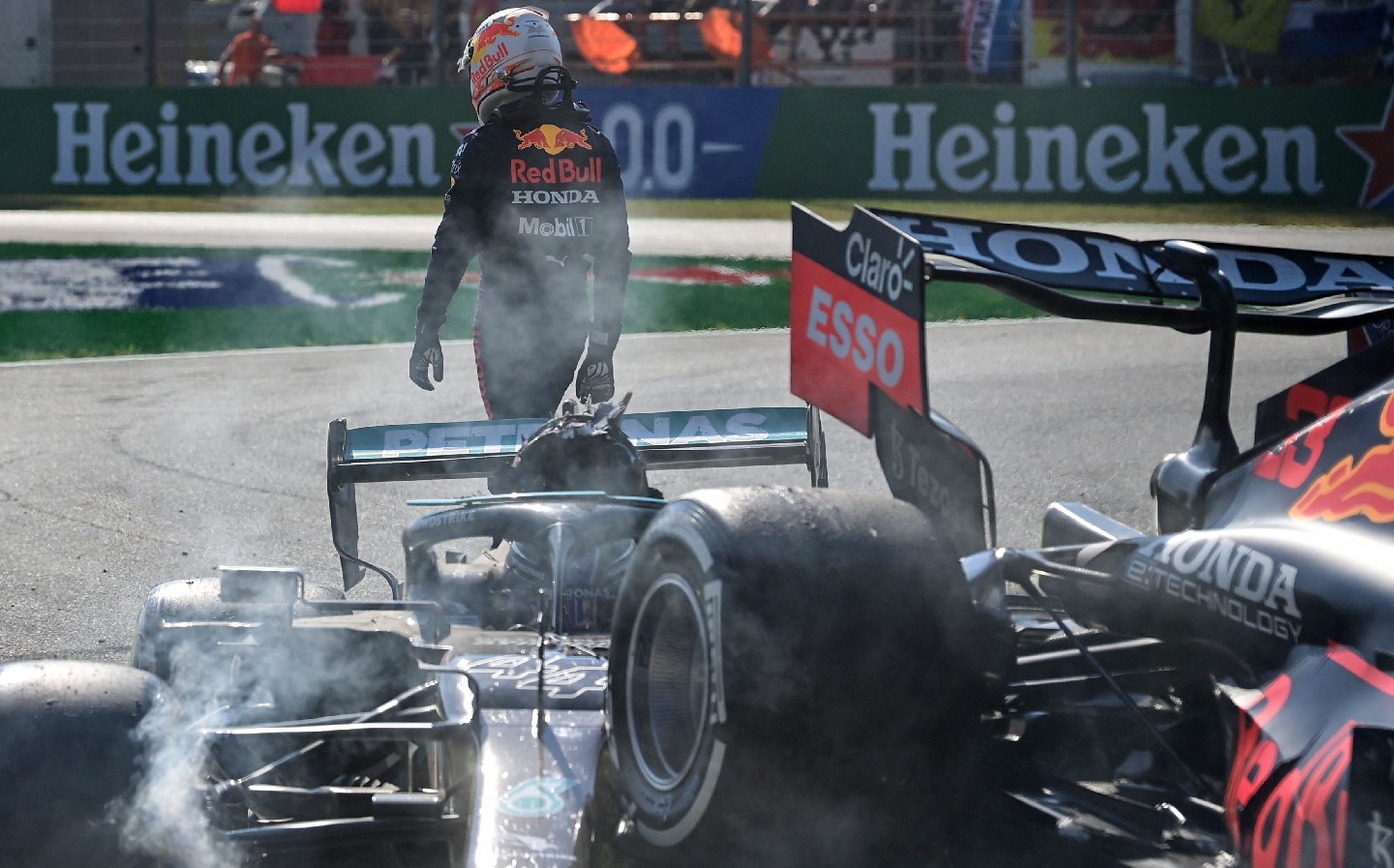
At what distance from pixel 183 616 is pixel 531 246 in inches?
79.6

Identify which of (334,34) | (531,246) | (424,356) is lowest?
(424,356)

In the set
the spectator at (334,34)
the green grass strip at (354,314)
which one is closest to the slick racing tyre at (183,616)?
the green grass strip at (354,314)

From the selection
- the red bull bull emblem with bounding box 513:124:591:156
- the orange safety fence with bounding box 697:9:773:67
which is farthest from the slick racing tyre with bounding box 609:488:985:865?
the orange safety fence with bounding box 697:9:773:67

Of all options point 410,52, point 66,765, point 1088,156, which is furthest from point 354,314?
point 66,765

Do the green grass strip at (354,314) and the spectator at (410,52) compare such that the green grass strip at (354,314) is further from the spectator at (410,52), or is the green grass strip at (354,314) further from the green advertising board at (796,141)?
the spectator at (410,52)

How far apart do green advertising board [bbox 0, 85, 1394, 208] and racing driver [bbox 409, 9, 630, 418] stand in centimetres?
1097

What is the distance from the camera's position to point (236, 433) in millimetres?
8125

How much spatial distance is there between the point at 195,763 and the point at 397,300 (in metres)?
10.2

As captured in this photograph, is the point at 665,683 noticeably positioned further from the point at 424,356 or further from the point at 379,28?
the point at 379,28

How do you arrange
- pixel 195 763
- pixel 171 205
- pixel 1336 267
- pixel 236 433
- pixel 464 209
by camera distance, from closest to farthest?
pixel 195 763, pixel 1336 267, pixel 464 209, pixel 236 433, pixel 171 205

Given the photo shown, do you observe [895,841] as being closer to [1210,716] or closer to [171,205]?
[1210,716]

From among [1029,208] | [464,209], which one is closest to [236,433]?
[464,209]

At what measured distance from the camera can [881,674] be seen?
7.46ft

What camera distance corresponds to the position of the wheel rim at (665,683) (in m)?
2.51
